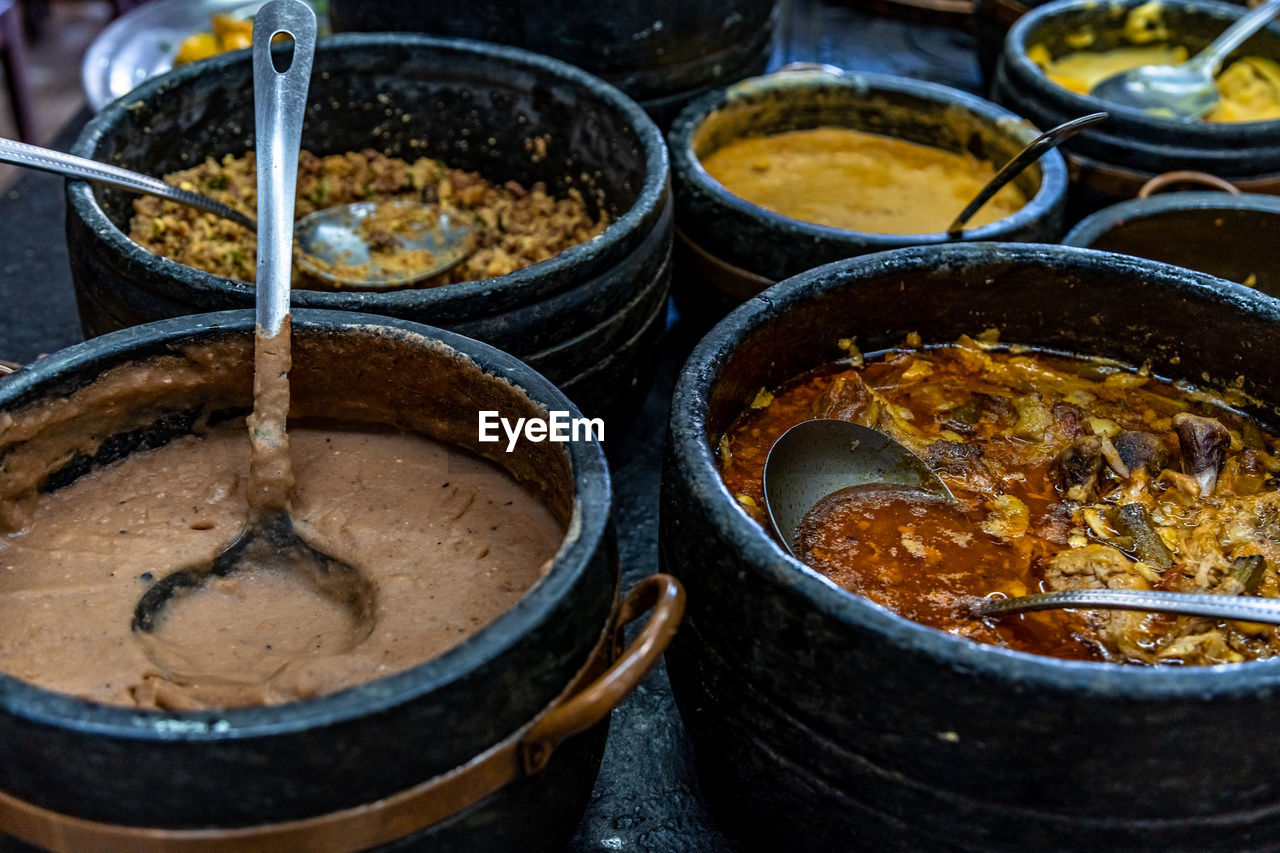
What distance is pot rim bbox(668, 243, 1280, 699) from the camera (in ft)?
3.64

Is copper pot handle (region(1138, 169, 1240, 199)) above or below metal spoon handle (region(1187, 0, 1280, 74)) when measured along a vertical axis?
below

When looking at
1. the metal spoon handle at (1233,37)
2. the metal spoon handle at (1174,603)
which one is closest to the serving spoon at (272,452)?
the metal spoon handle at (1174,603)

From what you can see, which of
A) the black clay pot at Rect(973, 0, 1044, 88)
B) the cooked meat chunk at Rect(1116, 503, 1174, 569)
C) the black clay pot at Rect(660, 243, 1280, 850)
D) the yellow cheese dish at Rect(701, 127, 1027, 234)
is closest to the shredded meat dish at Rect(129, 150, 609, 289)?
the yellow cheese dish at Rect(701, 127, 1027, 234)

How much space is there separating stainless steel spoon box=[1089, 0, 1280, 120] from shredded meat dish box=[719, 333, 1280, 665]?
5.00 feet

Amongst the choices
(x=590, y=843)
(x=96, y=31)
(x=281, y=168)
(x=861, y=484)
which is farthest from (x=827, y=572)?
(x=96, y=31)

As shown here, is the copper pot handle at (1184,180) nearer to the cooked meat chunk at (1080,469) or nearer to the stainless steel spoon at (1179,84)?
the stainless steel spoon at (1179,84)

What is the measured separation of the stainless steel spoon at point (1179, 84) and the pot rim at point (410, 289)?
1518 millimetres

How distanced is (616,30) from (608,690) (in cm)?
188

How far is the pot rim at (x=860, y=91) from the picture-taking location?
212cm

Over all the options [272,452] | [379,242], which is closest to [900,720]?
[272,452]

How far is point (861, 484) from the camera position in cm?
165

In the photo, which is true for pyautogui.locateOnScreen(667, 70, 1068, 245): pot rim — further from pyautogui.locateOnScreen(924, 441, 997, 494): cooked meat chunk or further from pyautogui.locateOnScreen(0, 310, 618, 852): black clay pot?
pyautogui.locateOnScreen(0, 310, 618, 852): black clay pot

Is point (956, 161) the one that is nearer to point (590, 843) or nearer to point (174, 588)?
point (590, 843)

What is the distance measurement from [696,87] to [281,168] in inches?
57.1
